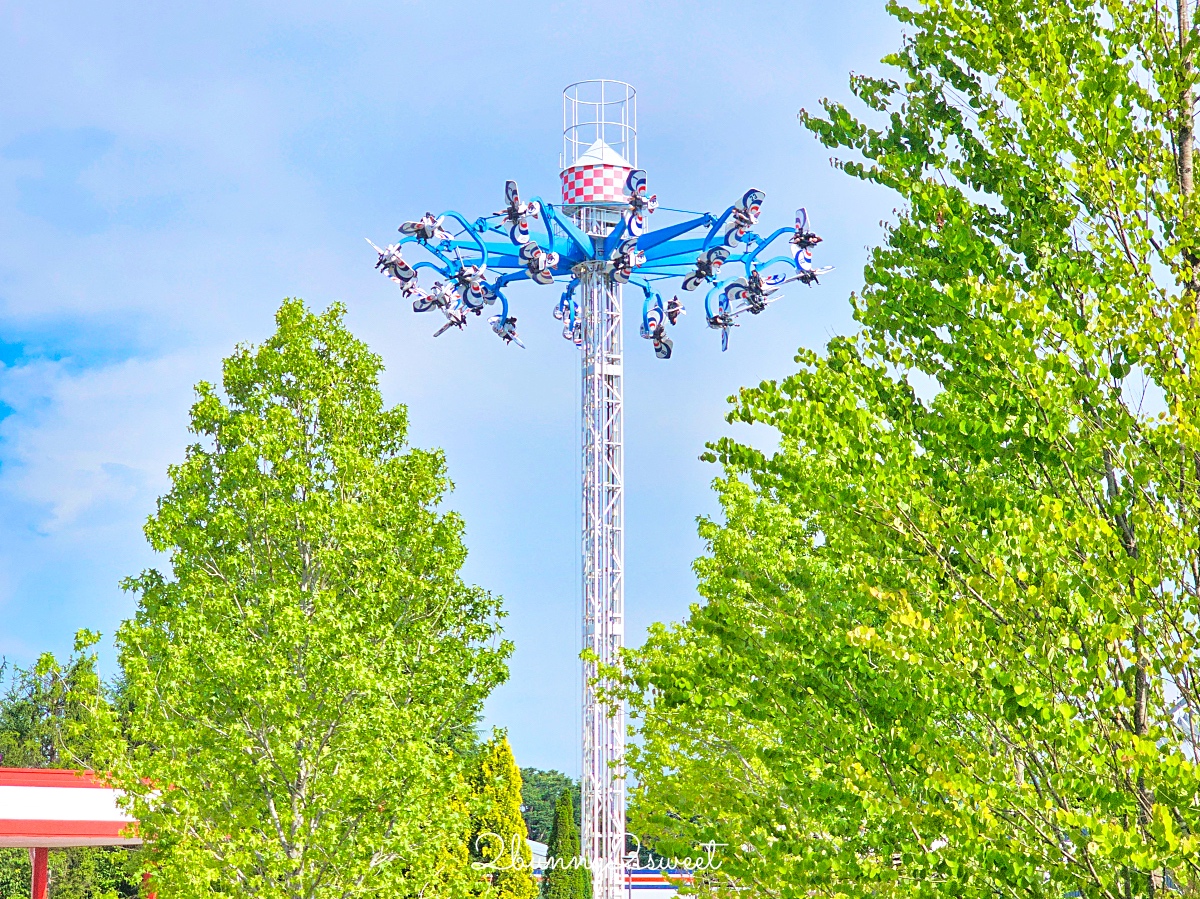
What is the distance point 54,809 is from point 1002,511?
2070 centimetres

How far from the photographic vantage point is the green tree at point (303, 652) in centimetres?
1186

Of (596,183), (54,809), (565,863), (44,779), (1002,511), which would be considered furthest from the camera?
(596,183)

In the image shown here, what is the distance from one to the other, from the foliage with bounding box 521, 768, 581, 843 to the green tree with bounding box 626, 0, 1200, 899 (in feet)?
198

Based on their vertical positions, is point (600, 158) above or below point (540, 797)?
above

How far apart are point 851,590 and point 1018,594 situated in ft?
3.59

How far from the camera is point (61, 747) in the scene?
40.3 feet

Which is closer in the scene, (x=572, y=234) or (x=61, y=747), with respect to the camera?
(x=61, y=747)

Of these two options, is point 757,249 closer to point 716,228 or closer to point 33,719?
point 716,228

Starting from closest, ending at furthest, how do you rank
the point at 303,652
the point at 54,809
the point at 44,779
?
the point at 303,652 < the point at 54,809 < the point at 44,779

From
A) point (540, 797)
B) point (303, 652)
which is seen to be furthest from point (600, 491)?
point (540, 797)

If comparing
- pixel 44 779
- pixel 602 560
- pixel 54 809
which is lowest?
pixel 54 809

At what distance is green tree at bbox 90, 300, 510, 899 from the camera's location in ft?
38.9

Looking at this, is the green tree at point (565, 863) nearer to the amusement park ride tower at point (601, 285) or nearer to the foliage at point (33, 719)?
the amusement park ride tower at point (601, 285)

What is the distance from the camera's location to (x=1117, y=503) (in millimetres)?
5418
